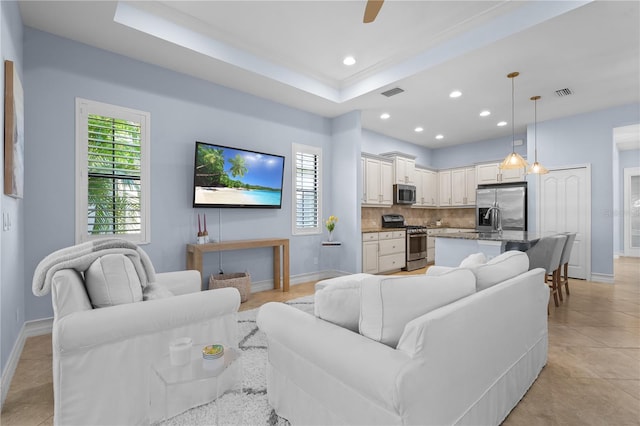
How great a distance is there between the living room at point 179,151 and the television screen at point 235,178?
0.59ft

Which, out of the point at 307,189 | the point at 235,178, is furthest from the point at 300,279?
the point at 235,178

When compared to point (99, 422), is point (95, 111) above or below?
above

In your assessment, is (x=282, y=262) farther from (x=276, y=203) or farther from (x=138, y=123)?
(x=138, y=123)

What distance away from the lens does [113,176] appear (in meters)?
3.32

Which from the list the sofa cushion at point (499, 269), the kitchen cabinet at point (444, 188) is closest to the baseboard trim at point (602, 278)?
the kitchen cabinet at point (444, 188)

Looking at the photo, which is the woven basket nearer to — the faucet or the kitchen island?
the kitchen island

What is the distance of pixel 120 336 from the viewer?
1562 millimetres

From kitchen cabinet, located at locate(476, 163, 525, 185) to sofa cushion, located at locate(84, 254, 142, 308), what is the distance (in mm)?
6760

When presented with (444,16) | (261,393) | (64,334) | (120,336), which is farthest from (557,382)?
(444,16)

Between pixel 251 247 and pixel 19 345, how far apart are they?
2.31 meters

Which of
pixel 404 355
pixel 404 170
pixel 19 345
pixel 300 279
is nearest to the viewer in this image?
pixel 404 355

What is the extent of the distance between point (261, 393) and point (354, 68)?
403 centimetres

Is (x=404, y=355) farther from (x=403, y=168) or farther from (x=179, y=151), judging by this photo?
(x=403, y=168)

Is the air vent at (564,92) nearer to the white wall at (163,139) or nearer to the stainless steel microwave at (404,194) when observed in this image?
the stainless steel microwave at (404,194)
